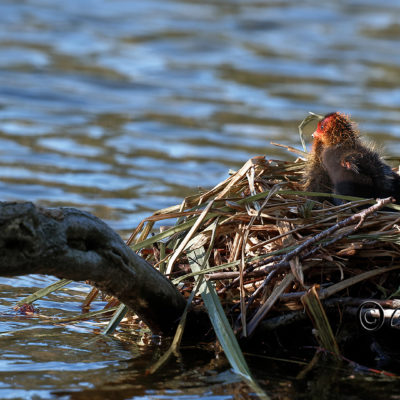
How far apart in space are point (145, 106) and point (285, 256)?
931cm

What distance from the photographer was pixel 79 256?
3.67 meters

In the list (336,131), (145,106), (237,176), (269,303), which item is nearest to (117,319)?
(269,303)

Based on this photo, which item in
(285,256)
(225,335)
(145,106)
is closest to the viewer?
(225,335)

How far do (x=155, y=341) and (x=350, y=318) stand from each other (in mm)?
1030

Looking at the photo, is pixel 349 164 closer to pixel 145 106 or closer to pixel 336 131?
pixel 336 131

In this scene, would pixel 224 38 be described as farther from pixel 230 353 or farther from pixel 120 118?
pixel 230 353

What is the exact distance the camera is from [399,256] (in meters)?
4.30

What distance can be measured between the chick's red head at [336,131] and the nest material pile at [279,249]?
59cm

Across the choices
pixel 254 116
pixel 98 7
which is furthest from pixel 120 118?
pixel 98 7

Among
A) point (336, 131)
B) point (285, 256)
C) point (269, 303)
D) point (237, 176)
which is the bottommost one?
point (269, 303)

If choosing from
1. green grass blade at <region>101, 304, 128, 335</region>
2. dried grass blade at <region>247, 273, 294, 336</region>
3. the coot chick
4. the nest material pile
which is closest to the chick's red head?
the coot chick

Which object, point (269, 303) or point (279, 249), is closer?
point (269, 303)

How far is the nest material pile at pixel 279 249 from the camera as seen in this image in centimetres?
425

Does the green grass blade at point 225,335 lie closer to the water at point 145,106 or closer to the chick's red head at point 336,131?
the water at point 145,106
